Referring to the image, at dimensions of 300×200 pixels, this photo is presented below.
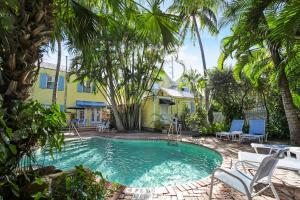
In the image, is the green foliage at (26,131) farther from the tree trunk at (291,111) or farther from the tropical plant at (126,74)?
the tropical plant at (126,74)

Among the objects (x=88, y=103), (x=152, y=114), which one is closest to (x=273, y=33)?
(x=152, y=114)

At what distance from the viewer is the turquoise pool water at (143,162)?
6.68 meters

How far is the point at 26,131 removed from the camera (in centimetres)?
285

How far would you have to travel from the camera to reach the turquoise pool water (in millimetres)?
6680

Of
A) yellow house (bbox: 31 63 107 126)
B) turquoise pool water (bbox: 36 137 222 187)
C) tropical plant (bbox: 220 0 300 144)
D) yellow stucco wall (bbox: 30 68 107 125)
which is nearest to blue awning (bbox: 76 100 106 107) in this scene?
yellow house (bbox: 31 63 107 126)

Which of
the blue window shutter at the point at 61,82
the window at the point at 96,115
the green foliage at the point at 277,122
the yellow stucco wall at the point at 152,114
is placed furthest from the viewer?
the window at the point at 96,115

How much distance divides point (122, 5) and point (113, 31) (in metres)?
1.15

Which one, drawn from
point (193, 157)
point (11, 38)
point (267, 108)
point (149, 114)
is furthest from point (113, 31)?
point (149, 114)

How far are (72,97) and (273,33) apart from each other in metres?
24.9

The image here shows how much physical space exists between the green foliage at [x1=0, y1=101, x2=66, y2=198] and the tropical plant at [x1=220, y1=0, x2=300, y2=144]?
16.0 ft

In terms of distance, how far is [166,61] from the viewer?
772 inches

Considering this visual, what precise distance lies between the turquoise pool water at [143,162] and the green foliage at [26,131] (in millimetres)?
2474

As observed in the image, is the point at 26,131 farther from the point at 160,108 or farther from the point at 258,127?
the point at 160,108

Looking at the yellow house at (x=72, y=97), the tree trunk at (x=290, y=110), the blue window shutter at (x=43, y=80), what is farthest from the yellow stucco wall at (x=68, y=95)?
the tree trunk at (x=290, y=110)
